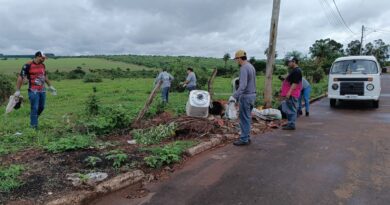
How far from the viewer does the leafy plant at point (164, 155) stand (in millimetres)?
5539

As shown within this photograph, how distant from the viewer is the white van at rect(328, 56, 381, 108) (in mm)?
12656

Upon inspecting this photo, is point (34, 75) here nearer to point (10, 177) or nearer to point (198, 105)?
point (10, 177)

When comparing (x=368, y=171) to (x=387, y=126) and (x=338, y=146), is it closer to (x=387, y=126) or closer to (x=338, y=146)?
(x=338, y=146)

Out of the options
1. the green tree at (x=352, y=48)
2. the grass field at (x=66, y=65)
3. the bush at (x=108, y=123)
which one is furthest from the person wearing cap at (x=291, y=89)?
the green tree at (x=352, y=48)

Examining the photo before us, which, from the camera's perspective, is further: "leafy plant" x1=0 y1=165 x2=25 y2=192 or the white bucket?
the white bucket

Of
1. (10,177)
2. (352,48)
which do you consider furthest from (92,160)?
(352,48)

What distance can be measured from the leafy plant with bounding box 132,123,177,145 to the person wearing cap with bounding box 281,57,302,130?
114 inches

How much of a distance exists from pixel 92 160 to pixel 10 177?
3.63ft

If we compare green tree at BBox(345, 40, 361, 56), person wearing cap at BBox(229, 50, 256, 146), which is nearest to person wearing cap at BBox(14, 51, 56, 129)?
person wearing cap at BBox(229, 50, 256, 146)

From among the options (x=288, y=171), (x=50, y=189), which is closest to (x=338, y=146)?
(x=288, y=171)

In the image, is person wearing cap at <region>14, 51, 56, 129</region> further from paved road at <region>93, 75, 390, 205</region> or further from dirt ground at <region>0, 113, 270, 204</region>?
paved road at <region>93, 75, 390, 205</region>

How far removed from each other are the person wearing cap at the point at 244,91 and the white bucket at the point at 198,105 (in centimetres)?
212

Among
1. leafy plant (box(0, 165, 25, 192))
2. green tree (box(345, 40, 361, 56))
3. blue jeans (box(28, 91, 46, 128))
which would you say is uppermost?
green tree (box(345, 40, 361, 56))

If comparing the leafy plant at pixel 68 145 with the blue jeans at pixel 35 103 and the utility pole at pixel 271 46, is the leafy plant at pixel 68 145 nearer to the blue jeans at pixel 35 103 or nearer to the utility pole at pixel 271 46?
the blue jeans at pixel 35 103
